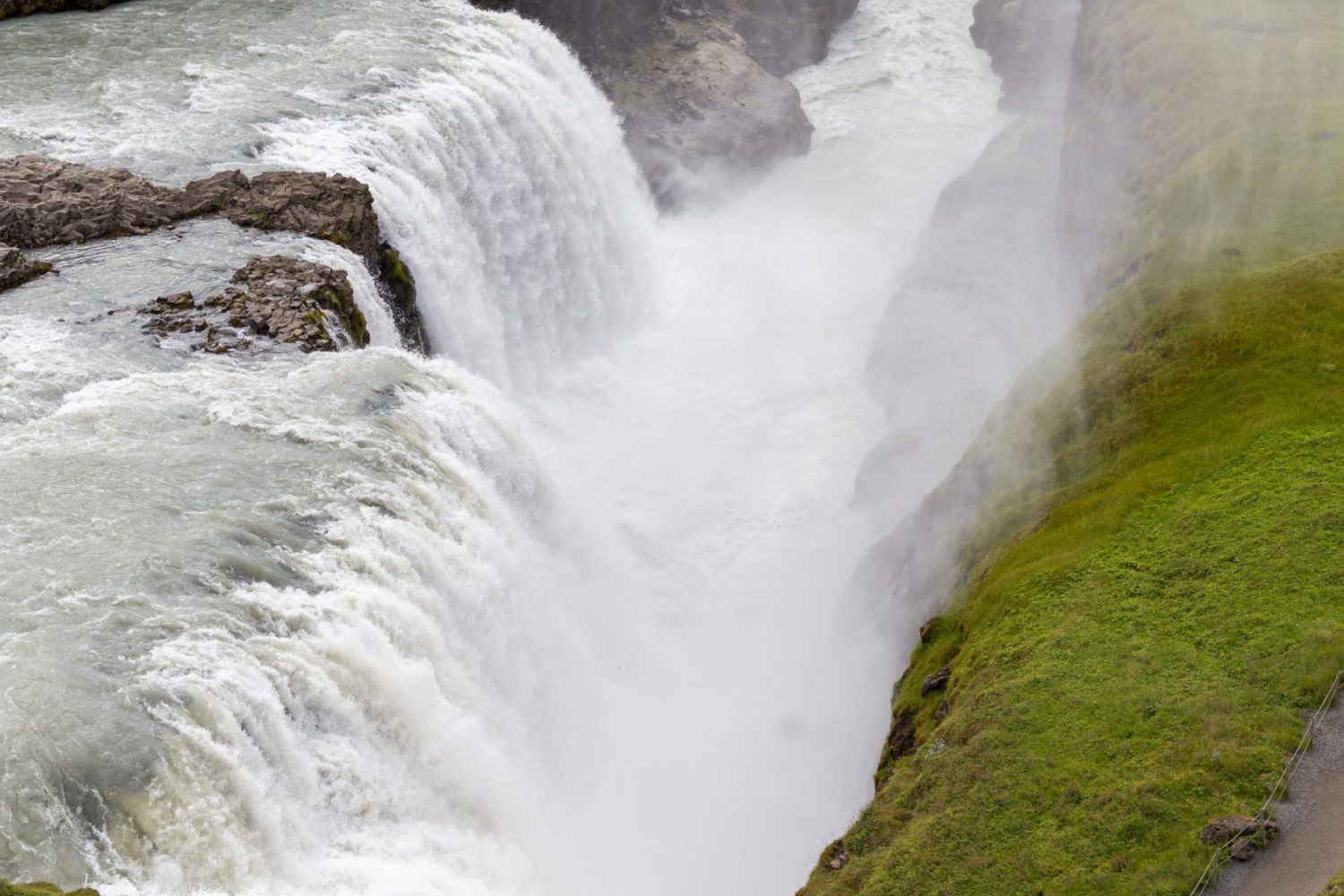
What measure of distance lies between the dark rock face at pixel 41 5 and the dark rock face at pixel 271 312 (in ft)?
75.5

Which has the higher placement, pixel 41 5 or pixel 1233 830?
pixel 41 5

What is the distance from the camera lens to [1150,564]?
22.6m

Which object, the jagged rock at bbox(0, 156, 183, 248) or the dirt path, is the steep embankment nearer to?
the dirt path

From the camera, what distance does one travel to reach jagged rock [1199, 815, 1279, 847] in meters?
16.7

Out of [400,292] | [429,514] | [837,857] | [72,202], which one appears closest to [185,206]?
[72,202]

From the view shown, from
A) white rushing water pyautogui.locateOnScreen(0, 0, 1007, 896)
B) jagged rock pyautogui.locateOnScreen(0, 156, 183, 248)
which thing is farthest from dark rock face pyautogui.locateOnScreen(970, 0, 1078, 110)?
jagged rock pyautogui.locateOnScreen(0, 156, 183, 248)

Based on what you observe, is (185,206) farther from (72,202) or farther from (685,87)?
(685,87)

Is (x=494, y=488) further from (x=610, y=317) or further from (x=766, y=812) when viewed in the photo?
(x=610, y=317)

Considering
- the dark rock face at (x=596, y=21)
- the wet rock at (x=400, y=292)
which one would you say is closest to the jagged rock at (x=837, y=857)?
the wet rock at (x=400, y=292)

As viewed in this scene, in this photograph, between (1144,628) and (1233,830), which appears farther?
(1144,628)

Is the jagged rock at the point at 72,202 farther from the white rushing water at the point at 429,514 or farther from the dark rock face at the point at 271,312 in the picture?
the dark rock face at the point at 271,312

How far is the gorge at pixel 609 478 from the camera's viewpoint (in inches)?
716

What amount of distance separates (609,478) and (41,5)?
2837 cm

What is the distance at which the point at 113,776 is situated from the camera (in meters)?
15.9
